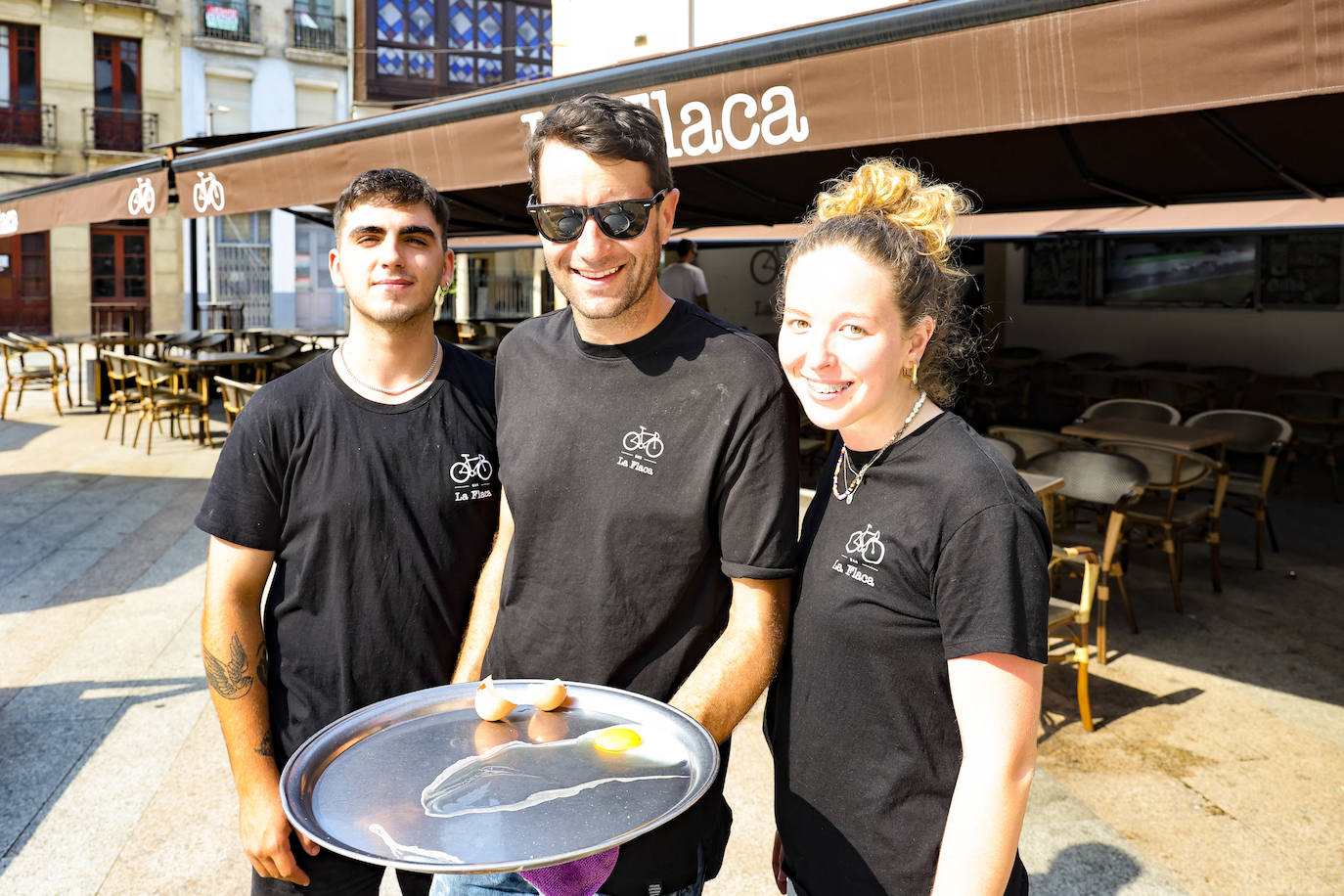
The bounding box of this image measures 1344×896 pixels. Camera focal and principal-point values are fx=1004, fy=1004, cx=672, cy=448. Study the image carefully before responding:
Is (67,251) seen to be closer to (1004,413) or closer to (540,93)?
(1004,413)

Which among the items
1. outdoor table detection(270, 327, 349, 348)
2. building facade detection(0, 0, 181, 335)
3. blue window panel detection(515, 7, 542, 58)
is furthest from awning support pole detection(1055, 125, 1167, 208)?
blue window panel detection(515, 7, 542, 58)

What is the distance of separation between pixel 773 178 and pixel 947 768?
16.6ft

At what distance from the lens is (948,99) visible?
273cm

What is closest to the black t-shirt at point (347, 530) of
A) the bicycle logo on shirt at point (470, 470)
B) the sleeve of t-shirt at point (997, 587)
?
the bicycle logo on shirt at point (470, 470)

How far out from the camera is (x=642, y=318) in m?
1.72

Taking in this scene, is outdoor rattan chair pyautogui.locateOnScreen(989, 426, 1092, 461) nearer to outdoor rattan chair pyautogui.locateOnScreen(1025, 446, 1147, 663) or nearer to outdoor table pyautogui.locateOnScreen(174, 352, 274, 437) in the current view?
outdoor rattan chair pyautogui.locateOnScreen(1025, 446, 1147, 663)

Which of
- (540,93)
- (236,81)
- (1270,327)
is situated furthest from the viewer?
(236,81)

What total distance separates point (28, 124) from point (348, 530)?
31887 millimetres

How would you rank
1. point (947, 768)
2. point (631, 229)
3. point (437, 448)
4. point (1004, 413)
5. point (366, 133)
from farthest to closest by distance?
point (1004, 413), point (366, 133), point (437, 448), point (631, 229), point (947, 768)

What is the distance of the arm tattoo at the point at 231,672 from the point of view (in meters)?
1.88

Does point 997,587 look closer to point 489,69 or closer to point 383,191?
point 383,191

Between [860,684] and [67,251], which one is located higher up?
[67,251]

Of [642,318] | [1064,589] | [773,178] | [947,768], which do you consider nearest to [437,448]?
[642,318]

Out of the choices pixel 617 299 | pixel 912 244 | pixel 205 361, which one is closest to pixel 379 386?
pixel 617 299
